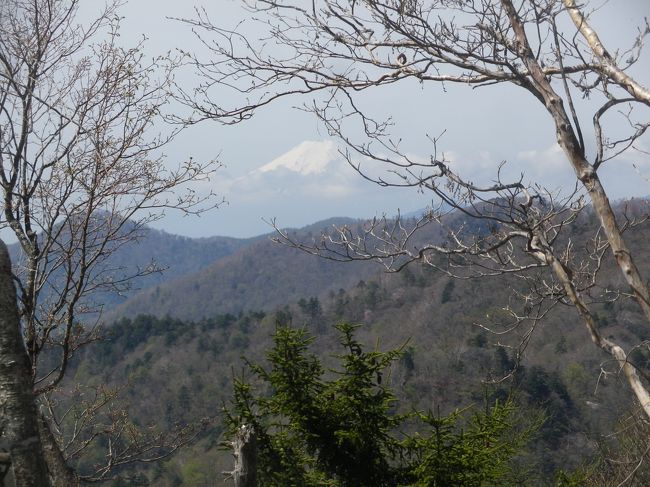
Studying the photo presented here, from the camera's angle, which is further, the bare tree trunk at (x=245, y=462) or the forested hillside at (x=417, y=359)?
the forested hillside at (x=417, y=359)

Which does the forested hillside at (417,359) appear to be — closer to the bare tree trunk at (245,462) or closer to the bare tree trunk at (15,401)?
the bare tree trunk at (245,462)

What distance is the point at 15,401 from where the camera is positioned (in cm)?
303

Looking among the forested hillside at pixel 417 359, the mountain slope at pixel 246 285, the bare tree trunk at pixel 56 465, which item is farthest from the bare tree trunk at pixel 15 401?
the mountain slope at pixel 246 285

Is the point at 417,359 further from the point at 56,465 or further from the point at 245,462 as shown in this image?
the point at 245,462

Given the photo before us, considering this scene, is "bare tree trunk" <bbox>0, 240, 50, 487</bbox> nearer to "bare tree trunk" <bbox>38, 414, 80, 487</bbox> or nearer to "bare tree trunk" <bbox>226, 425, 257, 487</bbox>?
"bare tree trunk" <bbox>226, 425, 257, 487</bbox>

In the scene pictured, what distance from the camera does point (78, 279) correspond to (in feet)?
18.1

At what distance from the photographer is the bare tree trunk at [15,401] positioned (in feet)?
9.86

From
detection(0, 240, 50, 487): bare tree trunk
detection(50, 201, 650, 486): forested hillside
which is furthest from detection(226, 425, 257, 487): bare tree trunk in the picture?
detection(50, 201, 650, 486): forested hillside

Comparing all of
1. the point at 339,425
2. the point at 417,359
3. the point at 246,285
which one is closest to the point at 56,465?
the point at 339,425

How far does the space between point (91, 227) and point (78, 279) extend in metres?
0.71

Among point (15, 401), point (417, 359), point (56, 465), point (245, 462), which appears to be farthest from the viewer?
point (417, 359)

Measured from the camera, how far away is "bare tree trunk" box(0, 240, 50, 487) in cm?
300

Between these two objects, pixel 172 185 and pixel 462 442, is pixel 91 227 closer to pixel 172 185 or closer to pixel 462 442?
pixel 172 185

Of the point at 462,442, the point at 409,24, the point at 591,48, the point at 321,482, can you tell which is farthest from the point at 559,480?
the point at 409,24
